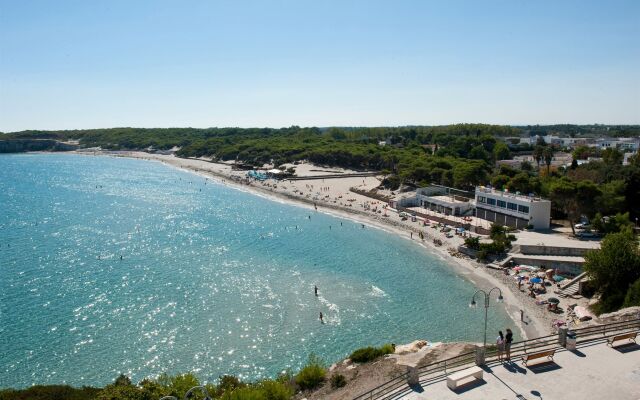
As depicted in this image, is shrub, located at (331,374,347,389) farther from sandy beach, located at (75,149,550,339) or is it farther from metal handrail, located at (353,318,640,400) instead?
sandy beach, located at (75,149,550,339)

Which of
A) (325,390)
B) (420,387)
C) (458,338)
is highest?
(420,387)

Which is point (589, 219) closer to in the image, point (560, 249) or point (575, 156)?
point (560, 249)

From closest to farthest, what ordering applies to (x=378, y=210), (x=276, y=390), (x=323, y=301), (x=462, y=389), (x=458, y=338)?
(x=462, y=389) < (x=276, y=390) < (x=458, y=338) < (x=323, y=301) < (x=378, y=210)

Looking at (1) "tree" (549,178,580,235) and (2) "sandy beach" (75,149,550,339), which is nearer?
(2) "sandy beach" (75,149,550,339)

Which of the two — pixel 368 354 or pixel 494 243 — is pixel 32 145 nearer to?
pixel 494 243

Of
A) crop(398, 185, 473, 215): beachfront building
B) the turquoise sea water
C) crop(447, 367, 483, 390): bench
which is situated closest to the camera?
crop(447, 367, 483, 390): bench

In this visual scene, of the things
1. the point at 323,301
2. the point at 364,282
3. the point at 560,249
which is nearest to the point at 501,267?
the point at 560,249

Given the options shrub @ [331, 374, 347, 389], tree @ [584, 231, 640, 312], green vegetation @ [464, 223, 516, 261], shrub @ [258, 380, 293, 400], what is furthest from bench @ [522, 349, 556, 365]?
green vegetation @ [464, 223, 516, 261]
